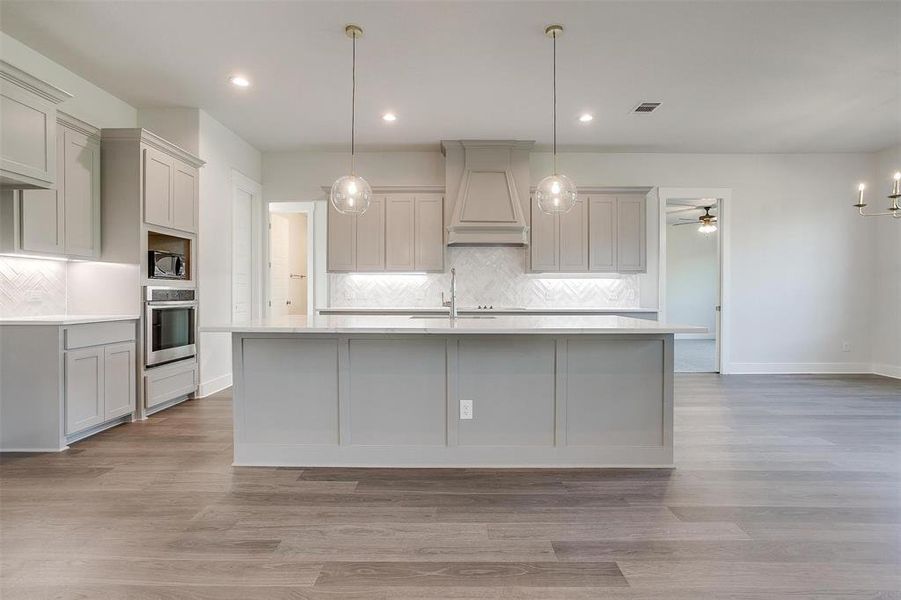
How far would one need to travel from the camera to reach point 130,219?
12.7 ft

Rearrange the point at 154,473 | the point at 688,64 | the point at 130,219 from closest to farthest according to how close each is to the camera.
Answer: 1. the point at 154,473
2. the point at 688,64
3. the point at 130,219

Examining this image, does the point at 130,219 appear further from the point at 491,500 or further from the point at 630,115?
the point at 630,115

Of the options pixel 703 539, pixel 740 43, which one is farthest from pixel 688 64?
pixel 703 539

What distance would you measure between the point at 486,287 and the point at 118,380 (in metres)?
3.93

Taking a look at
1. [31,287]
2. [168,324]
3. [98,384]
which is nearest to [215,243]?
[168,324]

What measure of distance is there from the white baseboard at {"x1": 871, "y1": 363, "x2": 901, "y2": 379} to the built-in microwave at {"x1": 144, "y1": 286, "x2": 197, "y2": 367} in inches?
319

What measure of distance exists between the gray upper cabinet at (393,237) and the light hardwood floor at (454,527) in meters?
2.85

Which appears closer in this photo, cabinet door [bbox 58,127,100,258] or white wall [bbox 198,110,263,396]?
cabinet door [bbox 58,127,100,258]

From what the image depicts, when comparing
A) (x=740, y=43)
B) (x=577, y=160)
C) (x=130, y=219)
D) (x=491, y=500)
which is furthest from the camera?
(x=577, y=160)

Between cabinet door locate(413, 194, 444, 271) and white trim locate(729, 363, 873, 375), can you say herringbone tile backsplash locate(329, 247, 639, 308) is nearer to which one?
cabinet door locate(413, 194, 444, 271)

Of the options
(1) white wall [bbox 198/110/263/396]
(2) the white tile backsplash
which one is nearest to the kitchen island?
(2) the white tile backsplash

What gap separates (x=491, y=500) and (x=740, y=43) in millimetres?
3565

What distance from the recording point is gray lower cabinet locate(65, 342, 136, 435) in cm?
321

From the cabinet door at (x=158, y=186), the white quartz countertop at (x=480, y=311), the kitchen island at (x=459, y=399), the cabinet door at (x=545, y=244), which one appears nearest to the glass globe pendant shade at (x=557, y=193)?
the kitchen island at (x=459, y=399)
